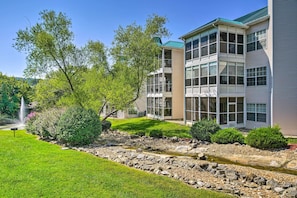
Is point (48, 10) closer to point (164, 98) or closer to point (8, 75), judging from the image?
point (164, 98)

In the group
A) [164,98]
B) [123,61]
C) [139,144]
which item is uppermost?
[123,61]

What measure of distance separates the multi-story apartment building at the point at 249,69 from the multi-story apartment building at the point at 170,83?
17.0 ft

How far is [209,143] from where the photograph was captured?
1473 cm

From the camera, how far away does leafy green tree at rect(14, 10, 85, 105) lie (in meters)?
17.2

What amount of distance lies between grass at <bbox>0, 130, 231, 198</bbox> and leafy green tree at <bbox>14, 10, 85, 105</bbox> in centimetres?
949

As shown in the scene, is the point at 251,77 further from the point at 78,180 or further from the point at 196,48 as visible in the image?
the point at 78,180

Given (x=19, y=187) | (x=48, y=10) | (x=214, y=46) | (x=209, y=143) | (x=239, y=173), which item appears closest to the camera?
(x=19, y=187)

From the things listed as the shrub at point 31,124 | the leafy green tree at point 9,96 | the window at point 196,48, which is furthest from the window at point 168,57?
the leafy green tree at point 9,96

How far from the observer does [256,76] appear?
18844 mm

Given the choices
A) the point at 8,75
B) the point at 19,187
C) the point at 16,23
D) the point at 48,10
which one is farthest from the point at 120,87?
the point at 8,75

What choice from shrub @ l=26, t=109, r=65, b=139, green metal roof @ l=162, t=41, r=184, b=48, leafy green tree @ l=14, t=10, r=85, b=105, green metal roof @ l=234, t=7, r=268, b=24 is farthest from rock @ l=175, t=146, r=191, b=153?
green metal roof @ l=162, t=41, r=184, b=48

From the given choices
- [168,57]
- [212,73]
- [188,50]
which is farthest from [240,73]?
[168,57]

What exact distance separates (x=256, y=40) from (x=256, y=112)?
5.77m

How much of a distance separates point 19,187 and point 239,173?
7.49m
